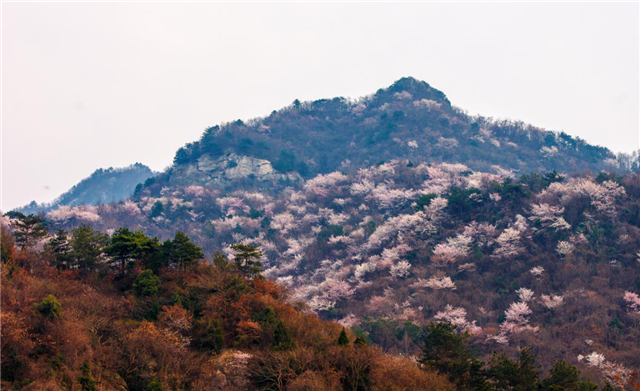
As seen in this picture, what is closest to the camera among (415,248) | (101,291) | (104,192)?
(101,291)

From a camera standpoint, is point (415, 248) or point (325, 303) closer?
point (325, 303)

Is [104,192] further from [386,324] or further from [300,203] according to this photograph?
[386,324]

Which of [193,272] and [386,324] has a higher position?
[193,272]

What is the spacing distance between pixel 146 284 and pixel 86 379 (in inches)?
377

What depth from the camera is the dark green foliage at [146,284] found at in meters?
30.3

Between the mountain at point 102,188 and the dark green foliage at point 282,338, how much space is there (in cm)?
12963

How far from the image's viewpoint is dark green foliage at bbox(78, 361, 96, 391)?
2111 centimetres

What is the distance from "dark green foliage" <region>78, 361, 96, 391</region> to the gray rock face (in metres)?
87.0

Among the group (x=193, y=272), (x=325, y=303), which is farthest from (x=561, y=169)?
(x=193, y=272)

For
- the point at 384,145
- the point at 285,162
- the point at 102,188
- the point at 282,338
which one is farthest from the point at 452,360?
the point at 102,188

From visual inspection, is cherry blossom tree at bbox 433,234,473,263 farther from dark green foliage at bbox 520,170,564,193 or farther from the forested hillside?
dark green foliage at bbox 520,170,564,193

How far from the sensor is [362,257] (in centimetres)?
6044

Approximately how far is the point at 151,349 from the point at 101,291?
27.8ft

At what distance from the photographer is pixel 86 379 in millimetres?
21172
